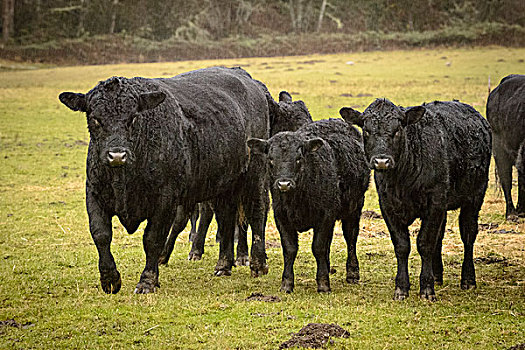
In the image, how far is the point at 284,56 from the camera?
163 ft

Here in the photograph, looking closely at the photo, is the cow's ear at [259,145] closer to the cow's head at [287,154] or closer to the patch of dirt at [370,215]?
the cow's head at [287,154]

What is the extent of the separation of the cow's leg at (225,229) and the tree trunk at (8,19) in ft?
162

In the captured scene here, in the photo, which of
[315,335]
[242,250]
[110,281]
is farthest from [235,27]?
[315,335]

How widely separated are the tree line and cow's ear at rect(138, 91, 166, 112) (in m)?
50.4

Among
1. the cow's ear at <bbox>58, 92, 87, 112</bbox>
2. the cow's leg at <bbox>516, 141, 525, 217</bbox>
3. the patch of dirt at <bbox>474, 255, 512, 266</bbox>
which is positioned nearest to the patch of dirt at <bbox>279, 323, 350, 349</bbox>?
the cow's ear at <bbox>58, 92, 87, 112</bbox>

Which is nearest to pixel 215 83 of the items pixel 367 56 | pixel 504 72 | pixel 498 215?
pixel 498 215

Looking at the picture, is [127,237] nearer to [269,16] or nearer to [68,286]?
[68,286]

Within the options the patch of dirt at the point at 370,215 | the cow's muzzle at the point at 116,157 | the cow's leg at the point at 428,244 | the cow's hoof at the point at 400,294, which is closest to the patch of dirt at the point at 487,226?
the patch of dirt at the point at 370,215

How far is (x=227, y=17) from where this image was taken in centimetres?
6359

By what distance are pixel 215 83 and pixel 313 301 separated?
3422 millimetres

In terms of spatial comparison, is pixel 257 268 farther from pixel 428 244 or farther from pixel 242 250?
pixel 428 244

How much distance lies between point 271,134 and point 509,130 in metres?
4.08

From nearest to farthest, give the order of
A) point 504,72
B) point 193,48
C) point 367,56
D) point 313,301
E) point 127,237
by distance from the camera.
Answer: point 313,301 < point 127,237 < point 504,72 < point 367,56 < point 193,48

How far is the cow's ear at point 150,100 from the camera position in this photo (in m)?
7.04
